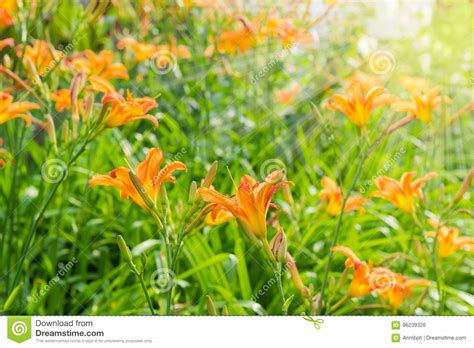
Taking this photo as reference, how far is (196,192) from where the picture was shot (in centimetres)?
83

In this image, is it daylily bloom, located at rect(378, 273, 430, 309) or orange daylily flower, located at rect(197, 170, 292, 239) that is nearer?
orange daylily flower, located at rect(197, 170, 292, 239)

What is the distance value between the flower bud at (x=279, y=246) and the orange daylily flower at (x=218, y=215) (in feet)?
0.23

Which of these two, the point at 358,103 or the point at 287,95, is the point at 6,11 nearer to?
the point at 358,103

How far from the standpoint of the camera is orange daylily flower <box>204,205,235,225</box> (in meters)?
0.83

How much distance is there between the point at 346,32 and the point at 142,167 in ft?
4.84

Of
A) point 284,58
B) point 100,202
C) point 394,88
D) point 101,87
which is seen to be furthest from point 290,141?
point 101,87

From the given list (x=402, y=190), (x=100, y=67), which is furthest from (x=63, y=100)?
(x=402, y=190)

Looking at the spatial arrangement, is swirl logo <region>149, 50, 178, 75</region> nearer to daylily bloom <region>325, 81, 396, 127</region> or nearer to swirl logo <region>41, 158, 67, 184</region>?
swirl logo <region>41, 158, 67, 184</region>

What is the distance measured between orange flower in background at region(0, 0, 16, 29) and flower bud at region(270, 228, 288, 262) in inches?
25.5

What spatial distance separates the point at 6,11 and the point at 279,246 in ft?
2.53

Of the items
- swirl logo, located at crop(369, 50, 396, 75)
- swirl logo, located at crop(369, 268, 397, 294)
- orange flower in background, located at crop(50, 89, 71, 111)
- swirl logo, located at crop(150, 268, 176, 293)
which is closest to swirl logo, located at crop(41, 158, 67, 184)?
orange flower in background, located at crop(50, 89, 71, 111)

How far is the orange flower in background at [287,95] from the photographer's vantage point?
6.05ft

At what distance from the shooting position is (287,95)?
1.85m
